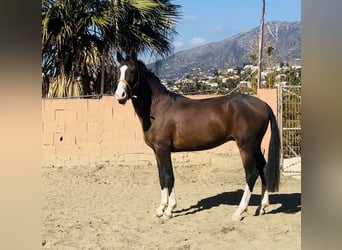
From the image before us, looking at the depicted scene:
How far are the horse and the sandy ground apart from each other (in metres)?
0.26

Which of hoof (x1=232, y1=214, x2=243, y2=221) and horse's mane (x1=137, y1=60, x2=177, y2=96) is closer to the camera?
hoof (x1=232, y1=214, x2=243, y2=221)

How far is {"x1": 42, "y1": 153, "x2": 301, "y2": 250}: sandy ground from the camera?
305 cm

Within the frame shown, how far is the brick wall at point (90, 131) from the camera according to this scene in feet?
20.7

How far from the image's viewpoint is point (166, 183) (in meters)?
3.83

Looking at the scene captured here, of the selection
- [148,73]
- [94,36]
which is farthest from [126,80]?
[94,36]

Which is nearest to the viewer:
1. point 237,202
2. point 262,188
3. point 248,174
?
point 248,174

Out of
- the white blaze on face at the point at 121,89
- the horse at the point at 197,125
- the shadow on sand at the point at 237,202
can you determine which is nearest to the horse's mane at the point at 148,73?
the horse at the point at 197,125

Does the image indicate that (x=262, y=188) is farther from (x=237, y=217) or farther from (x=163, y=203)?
(x=163, y=203)

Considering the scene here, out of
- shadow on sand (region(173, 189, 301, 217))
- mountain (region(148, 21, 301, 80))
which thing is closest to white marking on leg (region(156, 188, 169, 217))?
shadow on sand (region(173, 189, 301, 217))

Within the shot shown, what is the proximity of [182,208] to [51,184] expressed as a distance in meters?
1.86

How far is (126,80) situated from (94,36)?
160 inches

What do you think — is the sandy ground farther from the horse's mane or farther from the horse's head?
the horse's mane

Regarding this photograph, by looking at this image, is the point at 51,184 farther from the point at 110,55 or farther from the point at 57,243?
the point at 110,55
